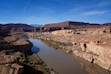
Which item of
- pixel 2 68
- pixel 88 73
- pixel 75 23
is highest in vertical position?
pixel 75 23

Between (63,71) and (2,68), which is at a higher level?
(2,68)

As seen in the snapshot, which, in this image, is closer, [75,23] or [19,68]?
[19,68]

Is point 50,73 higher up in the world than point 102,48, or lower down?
lower down

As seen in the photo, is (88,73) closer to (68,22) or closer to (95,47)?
(95,47)

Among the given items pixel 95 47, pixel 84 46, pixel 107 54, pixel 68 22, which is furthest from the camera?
pixel 68 22

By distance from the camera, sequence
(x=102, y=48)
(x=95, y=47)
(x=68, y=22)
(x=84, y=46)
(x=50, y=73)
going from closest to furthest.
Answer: (x=50, y=73) < (x=102, y=48) < (x=95, y=47) < (x=84, y=46) < (x=68, y=22)

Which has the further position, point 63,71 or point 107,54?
point 107,54

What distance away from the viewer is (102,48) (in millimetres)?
23016

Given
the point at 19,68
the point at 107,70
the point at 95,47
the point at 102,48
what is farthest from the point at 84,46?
the point at 19,68

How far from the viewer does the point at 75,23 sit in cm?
13425

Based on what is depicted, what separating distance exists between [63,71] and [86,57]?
7.30 m

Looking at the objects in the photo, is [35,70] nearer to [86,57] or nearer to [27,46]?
[86,57]

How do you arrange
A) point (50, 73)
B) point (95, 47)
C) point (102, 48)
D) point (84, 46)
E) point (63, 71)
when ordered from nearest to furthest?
point (50, 73), point (63, 71), point (102, 48), point (95, 47), point (84, 46)

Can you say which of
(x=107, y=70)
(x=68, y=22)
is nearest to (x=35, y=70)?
(x=107, y=70)
